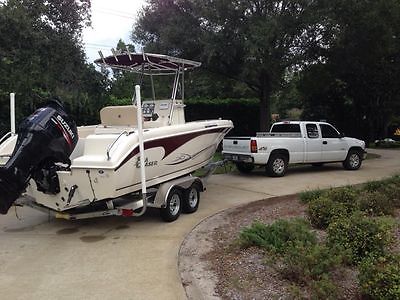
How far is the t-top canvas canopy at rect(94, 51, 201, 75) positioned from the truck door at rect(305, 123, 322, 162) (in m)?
5.30

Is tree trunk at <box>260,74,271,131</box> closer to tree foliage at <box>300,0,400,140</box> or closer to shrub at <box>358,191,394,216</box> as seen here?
tree foliage at <box>300,0,400,140</box>

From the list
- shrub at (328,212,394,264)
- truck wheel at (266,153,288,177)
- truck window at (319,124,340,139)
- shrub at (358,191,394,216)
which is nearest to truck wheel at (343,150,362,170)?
truck window at (319,124,340,139)

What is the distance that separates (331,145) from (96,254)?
1013 centimetres

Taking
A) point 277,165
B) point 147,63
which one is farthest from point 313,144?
point 147,63

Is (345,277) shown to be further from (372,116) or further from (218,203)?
(372,116)

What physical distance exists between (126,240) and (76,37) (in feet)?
22.2

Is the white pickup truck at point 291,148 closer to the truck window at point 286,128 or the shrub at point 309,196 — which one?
the truck window at point 286,128

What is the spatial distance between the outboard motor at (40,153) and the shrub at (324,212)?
3790 millimetres

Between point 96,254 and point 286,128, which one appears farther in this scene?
point 286,128

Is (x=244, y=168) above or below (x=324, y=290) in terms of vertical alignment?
below

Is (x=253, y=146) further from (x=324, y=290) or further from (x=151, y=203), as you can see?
(x=324, y=290)

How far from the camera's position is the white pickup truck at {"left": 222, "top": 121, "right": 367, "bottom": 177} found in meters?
13.6

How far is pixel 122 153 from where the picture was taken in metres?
7.38

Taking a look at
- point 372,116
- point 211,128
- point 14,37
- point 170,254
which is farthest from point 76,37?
point 372,116
